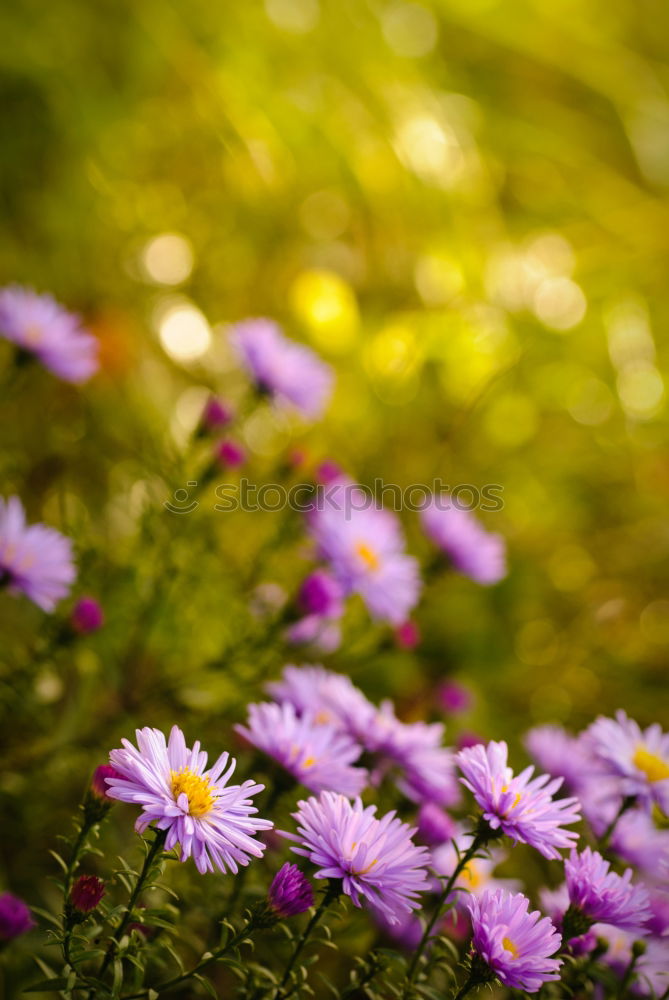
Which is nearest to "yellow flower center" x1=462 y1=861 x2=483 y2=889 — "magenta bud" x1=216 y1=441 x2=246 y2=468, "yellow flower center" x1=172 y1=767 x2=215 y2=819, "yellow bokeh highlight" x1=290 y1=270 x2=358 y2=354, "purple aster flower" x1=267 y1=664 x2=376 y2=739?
"purple aster flower" x1=267 y1=664 x2=376 y2=739

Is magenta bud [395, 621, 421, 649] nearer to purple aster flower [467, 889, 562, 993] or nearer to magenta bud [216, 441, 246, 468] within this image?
magenta bud [216, 441, 246, 468]

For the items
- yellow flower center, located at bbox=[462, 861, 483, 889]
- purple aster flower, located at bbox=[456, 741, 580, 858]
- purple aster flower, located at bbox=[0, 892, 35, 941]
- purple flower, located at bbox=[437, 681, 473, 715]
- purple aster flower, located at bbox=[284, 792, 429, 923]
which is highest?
purple flower, located at bbox=[437, 681, 473, 715]

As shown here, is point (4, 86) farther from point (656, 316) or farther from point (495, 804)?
point (495, 804)

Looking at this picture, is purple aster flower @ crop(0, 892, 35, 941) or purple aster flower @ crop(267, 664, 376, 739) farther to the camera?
purple aster flower @ crop(267, 664, 376, 739)

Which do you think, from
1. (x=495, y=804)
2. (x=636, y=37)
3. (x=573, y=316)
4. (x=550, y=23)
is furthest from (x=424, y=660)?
(x=636, y=37)

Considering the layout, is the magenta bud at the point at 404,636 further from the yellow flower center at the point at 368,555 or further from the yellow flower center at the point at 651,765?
the yellow flower center at the point at 651,765

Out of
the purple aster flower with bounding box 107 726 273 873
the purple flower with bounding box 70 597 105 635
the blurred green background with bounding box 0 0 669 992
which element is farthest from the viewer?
the blurred green background with bounding box 0 0 669 992

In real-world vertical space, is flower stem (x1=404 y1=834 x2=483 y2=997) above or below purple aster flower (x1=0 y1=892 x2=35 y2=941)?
above
